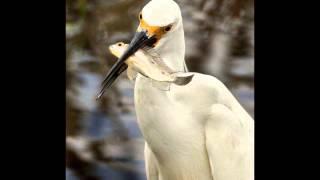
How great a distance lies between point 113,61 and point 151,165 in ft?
0.98

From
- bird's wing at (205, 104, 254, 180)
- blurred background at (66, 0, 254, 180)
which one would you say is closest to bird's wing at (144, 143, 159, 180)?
blurred background at (66, 0, 254, 180)

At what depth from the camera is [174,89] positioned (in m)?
1.79

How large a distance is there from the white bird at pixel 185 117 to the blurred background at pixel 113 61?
7 centimetres

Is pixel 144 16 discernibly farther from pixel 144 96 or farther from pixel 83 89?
pixel 83 89

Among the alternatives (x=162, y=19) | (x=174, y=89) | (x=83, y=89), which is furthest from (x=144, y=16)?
(x=83, y=89)

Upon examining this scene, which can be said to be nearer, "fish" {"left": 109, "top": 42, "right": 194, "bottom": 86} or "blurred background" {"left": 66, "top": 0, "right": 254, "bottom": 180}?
"fish" {"left": 109, "top": 42, "right": 194, "bottom": 86}

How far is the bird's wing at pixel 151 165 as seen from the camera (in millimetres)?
Result: 1855

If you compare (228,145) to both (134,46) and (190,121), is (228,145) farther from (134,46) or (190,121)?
(134,46)

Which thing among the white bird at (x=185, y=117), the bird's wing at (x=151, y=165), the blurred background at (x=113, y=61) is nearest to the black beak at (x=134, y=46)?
the white bird at (x=185, y=117)

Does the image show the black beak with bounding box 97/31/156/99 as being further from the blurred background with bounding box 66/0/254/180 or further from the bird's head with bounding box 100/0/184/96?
the blurred background with bounding box 66/0/254/180

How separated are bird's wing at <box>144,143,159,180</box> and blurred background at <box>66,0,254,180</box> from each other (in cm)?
4

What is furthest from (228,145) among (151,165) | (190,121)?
(151,165)

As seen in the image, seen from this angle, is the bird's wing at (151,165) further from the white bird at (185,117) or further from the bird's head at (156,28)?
the bird's head at (156,28)

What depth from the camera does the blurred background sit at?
186 centimetres
